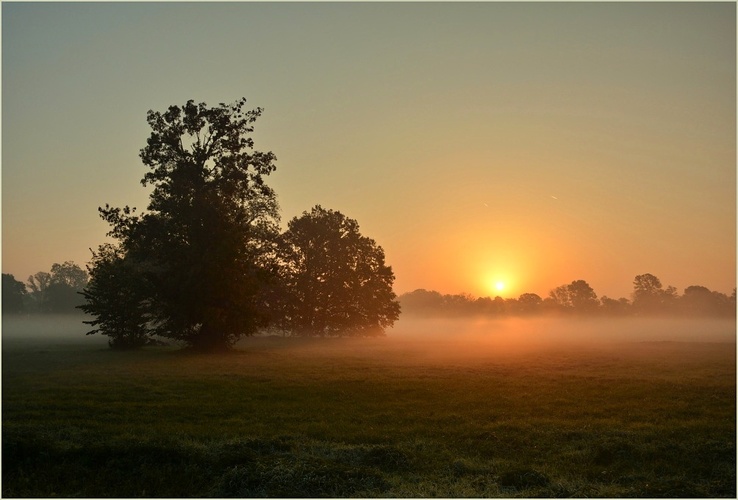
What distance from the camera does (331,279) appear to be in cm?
8988

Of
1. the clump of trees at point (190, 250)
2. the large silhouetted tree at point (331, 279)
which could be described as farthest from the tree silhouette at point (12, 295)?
the clump of trees at point (190, 250)

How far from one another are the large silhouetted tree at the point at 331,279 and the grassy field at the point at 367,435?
166 ft

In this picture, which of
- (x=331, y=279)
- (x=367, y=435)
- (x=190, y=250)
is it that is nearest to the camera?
(x=367, y=435)

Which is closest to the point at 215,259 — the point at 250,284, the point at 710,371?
the point at 250,284

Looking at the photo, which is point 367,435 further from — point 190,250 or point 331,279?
point 331,279

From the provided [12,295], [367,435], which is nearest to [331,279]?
[367,435]

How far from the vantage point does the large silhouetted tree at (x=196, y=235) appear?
52.8 metres

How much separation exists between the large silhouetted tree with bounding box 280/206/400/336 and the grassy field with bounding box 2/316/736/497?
166 feet

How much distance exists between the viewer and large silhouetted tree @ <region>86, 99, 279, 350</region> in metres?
52.8

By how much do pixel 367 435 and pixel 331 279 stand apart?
68.5 metres

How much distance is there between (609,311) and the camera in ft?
656

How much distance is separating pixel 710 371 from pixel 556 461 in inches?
1044

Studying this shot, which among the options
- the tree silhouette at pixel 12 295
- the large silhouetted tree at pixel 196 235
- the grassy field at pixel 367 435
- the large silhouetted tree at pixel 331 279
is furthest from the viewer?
the tree silhouette at pixel 12 295

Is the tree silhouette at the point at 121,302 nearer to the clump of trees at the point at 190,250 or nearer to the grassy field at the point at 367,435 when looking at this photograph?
the clump of trees at the point at 190,250
